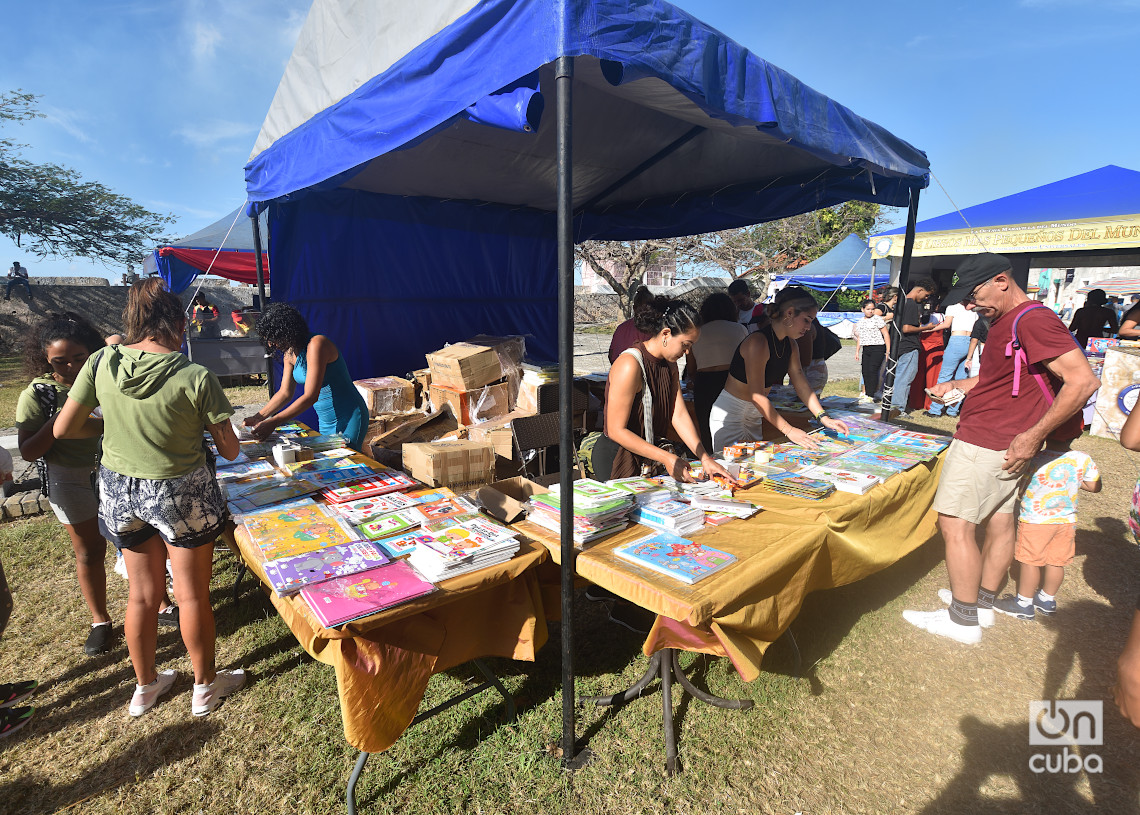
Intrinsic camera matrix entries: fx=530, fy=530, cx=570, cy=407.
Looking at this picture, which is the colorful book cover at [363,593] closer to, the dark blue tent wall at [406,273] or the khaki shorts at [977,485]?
the khaki shorts at [977,485]

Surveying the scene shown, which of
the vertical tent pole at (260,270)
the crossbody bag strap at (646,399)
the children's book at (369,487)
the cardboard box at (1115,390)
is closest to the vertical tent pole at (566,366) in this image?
the crossbody bag strap at (646,399)

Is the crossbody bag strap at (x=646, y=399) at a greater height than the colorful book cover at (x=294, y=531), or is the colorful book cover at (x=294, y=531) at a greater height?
the crossbody bag strap at (x=646, y=399)

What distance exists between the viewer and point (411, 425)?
5.13m

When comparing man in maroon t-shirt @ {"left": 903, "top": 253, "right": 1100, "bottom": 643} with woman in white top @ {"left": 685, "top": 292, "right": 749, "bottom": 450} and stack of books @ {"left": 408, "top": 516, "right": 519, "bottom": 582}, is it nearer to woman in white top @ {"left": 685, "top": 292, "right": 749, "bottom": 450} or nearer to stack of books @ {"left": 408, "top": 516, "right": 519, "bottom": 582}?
woman in white top @ {"left": 685, "top": 292, "right": 749, "bottom": 450}

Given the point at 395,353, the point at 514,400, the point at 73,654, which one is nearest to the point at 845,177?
the point at 514,400

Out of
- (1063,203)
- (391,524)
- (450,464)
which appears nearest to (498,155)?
(450,464)

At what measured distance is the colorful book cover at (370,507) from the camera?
7.29ft

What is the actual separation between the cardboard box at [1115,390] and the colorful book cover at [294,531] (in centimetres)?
858

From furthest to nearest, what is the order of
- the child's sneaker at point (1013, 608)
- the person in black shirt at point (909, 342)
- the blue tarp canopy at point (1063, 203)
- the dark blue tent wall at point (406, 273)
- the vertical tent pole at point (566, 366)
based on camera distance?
the blue tarp canopy at point (1063, 203) → the person in black shirt at point (909, 342) → the dark blue tent wall at point (406, 273) → the child's sneaker at point (1013, 608) → the vertical tent pole at point (566, 366)

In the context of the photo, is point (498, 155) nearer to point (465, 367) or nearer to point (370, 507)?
point (465, 367)

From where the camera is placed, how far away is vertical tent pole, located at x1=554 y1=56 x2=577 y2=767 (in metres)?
1.65

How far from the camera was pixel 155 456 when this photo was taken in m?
2.02

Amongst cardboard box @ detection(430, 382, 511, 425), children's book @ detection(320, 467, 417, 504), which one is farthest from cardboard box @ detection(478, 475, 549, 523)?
cardboard box @ detection(430, 382, 511, 425)

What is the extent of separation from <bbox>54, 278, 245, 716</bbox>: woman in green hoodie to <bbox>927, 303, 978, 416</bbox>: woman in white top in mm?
8079
